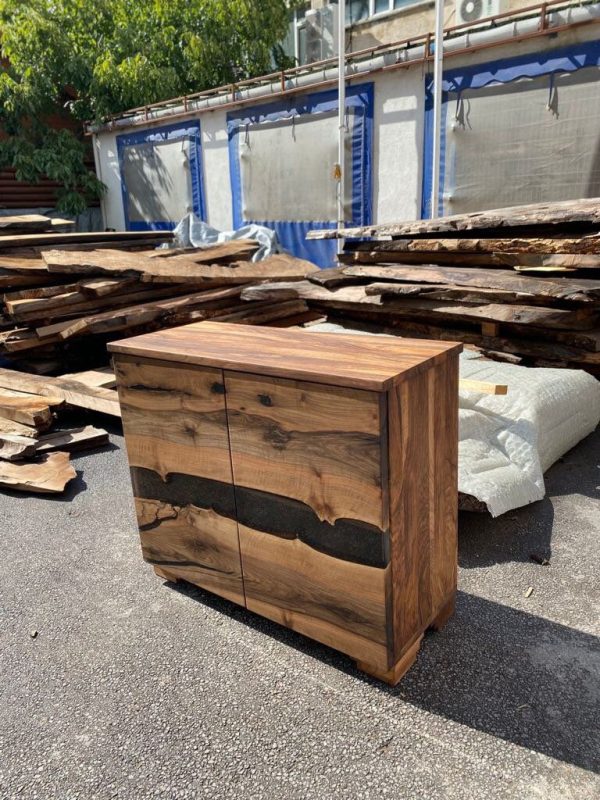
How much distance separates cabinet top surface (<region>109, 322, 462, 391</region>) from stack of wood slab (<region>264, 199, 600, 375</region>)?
258cm

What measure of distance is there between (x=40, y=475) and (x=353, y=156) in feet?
24.9

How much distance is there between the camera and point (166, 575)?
3045 mm

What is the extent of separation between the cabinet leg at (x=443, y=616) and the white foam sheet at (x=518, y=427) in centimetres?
78

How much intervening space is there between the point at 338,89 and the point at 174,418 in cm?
865

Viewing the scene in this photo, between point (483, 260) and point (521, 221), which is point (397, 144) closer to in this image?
point (483, 260)

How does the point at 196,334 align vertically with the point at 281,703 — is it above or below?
above

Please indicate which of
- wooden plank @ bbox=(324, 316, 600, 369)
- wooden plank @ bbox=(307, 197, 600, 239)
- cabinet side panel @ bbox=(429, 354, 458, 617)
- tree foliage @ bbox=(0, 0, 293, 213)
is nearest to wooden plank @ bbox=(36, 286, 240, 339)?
wooden plank @ bbox=(324, 316, 600, 369)

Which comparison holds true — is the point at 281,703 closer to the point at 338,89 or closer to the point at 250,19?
the point at 338,89

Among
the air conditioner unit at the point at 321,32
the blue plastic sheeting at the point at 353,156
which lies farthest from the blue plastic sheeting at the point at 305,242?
the air conditioner unit at the point at 321,32

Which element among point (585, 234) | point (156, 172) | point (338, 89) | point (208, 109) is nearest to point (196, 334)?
point (585, 234)

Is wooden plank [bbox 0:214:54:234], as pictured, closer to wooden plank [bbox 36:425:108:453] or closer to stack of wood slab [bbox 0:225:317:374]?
stack of wood slab [bbox 0:225:317:374]

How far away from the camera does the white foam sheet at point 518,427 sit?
3.48 meters

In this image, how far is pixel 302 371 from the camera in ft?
7.20

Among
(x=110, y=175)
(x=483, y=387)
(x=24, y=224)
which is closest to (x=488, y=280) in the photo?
(x=483, y=387)
